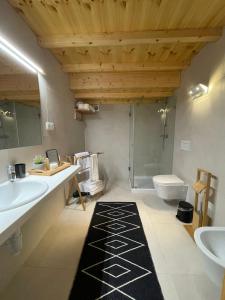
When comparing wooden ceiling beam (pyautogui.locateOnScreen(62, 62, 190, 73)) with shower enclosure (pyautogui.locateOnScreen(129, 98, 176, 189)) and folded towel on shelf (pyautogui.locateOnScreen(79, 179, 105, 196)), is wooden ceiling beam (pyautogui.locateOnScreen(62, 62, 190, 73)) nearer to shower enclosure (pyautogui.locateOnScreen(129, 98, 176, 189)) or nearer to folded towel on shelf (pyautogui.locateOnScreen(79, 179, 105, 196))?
shower enclosure (pyautogui.locateOnScreen(129, 98, 176, 189))

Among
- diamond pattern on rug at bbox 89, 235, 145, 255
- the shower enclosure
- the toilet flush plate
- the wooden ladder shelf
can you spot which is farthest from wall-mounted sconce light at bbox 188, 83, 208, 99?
diamond pattern on rug at bbox 89, 235, 145, 255

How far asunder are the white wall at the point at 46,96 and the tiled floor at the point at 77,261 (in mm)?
922

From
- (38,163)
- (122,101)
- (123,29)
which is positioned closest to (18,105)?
(38,163)

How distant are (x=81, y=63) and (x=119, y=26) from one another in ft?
3.10

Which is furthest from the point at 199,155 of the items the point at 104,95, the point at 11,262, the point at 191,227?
the point at 11,262

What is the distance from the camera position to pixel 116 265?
1523 millimetres

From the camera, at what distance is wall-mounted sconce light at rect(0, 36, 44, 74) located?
133 cm

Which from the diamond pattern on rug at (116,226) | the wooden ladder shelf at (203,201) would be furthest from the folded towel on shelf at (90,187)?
the wooden ladder shelf at (203,201)

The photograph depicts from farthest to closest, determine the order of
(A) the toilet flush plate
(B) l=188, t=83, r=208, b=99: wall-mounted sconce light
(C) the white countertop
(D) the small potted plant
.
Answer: (A) the toilet flush plate, (B) l=188, t=83, r=208, b=99: wall-mounted sconce light, (D) the small potted plant, (C) the white countertop

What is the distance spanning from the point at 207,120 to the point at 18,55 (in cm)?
219

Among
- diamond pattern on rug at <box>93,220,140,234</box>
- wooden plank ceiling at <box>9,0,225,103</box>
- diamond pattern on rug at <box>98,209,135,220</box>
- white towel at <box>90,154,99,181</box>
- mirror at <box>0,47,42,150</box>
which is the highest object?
wooden plank ceiling at <box>9,0,225,103</box>

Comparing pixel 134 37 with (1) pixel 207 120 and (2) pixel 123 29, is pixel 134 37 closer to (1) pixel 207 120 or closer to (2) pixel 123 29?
(2) pixel 123 29

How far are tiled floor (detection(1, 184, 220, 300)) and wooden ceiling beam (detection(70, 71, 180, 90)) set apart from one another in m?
2.18

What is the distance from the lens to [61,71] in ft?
8.23
